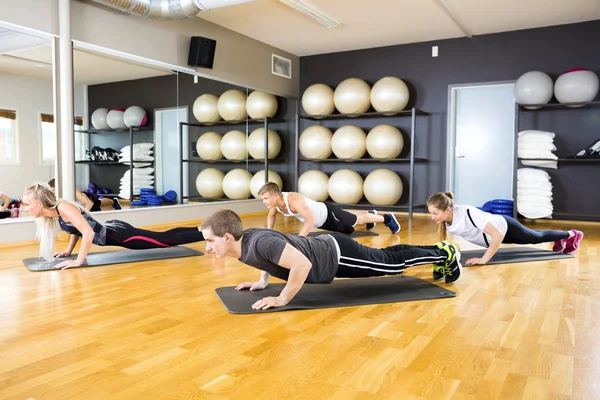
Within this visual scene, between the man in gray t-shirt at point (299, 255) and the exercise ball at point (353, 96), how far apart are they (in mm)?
3990

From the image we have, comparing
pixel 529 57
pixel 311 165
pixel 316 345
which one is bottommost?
pixel 316 345

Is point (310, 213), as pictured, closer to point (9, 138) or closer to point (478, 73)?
point (9, 138)

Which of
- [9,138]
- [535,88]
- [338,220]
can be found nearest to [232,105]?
[338,220]

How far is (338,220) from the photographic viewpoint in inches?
173

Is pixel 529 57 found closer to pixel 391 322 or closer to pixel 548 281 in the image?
pixel 548 281

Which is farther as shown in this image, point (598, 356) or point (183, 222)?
point (183, 222)

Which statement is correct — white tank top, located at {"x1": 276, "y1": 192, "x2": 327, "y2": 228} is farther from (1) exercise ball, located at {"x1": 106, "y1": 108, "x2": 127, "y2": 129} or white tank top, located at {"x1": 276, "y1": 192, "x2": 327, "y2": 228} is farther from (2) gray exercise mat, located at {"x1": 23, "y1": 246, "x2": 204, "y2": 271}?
(1) exercise ball, located at {"x1": 106, "y1": 108, "x2": 127, "y2": 129}

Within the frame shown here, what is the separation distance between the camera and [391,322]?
2.13 meters

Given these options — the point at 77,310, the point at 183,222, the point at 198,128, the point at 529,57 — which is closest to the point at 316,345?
the point at 77,310

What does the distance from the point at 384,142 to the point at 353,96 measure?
0.75m

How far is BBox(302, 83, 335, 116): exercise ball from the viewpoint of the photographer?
673cm

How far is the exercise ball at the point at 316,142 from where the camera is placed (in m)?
6.69

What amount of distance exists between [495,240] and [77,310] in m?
2.43

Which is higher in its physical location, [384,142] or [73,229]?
[384,142]
